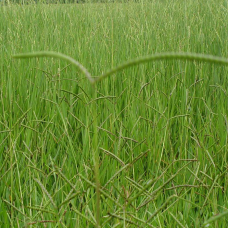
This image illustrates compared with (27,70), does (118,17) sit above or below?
above

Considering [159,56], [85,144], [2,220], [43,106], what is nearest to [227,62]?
[159,56]

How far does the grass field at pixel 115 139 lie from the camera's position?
3.05 ft

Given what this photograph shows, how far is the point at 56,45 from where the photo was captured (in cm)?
227

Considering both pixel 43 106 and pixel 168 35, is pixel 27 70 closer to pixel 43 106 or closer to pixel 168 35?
pixel 43 106

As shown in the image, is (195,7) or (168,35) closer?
(168,35)

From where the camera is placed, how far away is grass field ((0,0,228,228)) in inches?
36.6

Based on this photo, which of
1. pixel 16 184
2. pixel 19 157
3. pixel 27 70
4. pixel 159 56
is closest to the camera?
pixel 159 56

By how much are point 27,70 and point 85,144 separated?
74 cm

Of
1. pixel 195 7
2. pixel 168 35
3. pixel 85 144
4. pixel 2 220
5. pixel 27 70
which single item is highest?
pixel 195 7

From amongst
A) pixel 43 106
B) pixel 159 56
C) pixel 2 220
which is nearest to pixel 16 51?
pixel 43 106

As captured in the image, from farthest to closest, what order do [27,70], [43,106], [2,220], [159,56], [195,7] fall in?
1. [195,7]
2. [27,70]
3. [43,106]
4. [2,220]
5. [159,56]

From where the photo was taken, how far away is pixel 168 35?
234cm

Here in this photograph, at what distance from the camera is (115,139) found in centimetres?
125

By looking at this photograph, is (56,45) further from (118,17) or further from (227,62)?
(227,62)
